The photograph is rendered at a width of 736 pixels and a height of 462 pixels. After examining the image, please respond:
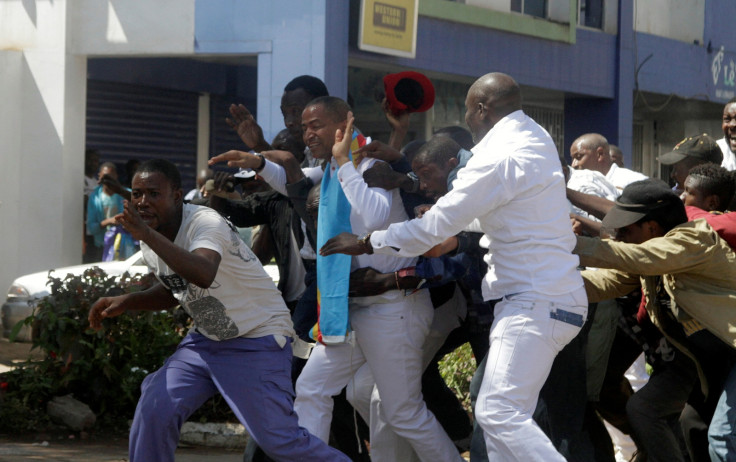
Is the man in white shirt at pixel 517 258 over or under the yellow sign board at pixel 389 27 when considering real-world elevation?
under

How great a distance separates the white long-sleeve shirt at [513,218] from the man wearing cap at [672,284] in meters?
0.21

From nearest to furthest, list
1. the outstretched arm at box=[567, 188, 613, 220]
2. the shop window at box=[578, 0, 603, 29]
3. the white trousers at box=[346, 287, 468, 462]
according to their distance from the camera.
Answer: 1. the outstretched arm at box=[567, 188, 613, 220]
2. the white trousers at box=[346, 287, 468, 462]
3. the shop window at box=[578, 0, 603, 29]

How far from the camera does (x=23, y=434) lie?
7758 mm

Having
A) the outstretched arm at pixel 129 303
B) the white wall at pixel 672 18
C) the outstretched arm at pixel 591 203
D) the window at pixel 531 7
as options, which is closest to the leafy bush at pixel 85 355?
the outstretched arm at pixel 129 303

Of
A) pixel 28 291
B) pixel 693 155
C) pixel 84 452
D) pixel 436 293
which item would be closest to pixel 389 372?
pixel 436 293

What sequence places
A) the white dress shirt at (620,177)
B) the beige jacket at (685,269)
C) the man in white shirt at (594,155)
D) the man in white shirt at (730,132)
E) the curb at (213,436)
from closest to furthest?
1. the beige jacket at (685,269)
2. the man in white shirt at (730,132)
3. the curb at (213,436)
4. the man in white shirt at (594,155)
5. the white dress shirt at (620,177)

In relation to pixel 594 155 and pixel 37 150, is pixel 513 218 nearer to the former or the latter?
pixel 594 155

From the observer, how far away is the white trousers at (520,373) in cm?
475

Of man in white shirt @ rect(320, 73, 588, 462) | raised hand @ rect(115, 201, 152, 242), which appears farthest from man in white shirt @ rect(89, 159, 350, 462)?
man in white shirt @ rect(320, 73, 588, 462)

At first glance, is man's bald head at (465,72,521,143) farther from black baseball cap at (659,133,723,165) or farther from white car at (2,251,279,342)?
white car at (2,251,279,342)

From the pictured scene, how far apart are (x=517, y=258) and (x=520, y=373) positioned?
1.58 feet

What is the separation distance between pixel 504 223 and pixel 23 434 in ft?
14.1

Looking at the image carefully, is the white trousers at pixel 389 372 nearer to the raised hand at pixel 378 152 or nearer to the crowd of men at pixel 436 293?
the crowd of men at pixel 436 293

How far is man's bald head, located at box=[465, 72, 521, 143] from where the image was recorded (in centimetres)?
516
